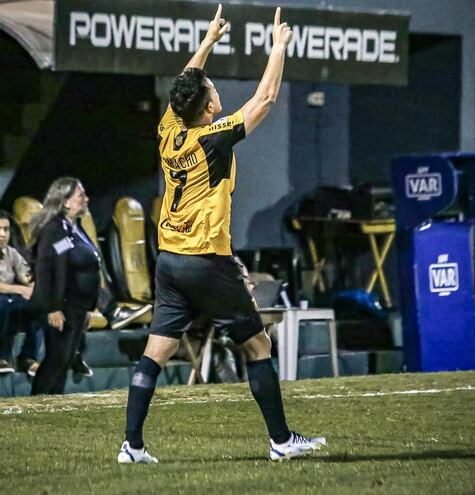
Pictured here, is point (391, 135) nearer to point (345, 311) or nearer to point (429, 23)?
point (429, 23)

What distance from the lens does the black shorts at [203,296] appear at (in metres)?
7.48

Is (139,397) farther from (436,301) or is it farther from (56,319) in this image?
(436,301)

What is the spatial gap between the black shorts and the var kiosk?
583cm

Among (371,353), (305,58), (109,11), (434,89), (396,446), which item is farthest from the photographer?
(434,89)

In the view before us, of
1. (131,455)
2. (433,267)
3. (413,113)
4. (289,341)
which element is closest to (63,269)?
(289,341)

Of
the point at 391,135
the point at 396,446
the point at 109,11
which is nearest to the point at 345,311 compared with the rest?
the point at 391,135

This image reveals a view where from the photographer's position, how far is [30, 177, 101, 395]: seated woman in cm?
1159

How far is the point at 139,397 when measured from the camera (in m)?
7.49

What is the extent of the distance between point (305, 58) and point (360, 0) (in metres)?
2.32

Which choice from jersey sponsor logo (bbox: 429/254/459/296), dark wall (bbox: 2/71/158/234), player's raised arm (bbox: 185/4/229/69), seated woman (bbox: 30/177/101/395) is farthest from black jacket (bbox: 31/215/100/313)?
player's raised arm (bbox: 185/4/229/69)

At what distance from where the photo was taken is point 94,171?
47.3 feet

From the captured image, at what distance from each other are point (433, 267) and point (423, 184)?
75 centimetres

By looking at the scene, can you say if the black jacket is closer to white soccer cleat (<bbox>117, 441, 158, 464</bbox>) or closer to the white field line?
the white field line

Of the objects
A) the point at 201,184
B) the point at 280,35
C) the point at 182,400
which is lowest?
the point at 182,400
